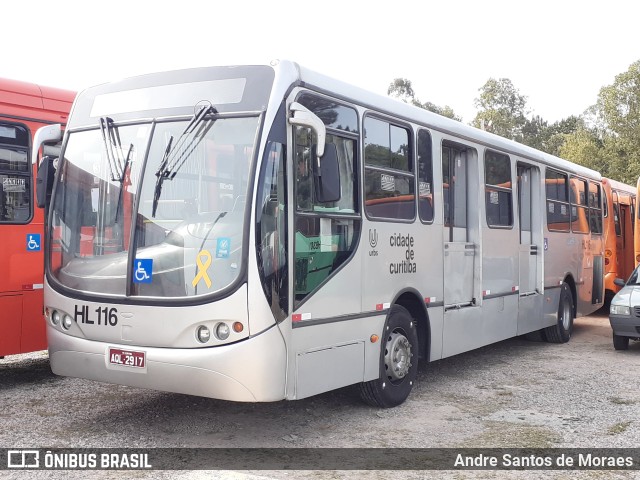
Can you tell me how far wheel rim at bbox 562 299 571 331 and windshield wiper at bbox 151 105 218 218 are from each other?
813 centimetres

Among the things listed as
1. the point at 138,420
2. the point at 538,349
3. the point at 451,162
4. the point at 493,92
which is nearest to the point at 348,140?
the point at 451,162

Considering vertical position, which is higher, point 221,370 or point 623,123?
point 623,123

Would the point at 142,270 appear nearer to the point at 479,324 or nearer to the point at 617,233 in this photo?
the point at 479,324

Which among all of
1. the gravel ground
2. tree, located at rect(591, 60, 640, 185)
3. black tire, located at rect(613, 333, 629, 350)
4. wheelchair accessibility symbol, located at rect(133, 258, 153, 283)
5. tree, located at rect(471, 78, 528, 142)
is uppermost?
tree, located at rect(471, 78, 528, 142)

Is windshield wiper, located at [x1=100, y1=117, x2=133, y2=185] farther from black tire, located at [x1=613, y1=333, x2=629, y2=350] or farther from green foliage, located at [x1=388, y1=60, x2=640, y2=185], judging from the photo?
green foliage, located at [x1=388, y1=60, x2=640, y2=185]

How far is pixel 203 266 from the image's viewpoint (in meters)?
5.45

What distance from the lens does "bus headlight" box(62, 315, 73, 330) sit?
606 cm

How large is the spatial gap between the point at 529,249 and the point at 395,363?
433 centimetres

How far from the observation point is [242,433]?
6297 millimetres

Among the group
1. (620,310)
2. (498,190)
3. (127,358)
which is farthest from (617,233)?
(127,358)

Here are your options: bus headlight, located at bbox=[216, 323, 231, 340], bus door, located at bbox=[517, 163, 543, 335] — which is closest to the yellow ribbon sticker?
bus headlight, located at bbox=[216, 323, 231, 340]

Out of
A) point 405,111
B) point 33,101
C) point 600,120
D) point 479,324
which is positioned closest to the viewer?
point 405,111

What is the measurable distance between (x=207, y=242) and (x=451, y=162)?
4.06 meters

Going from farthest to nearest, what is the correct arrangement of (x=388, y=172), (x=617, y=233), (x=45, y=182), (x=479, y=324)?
(x=617, y=233), (x=479, y=324), (x=388, y=172), (x=45, y=182)
